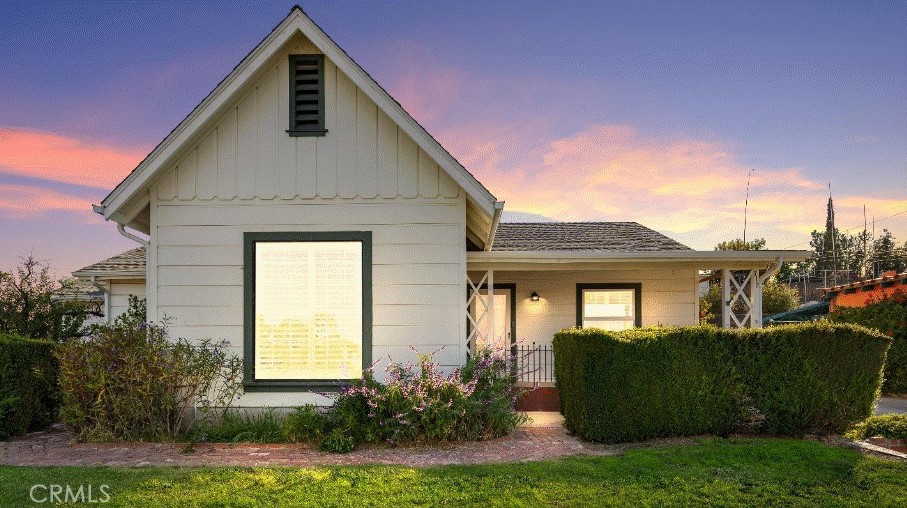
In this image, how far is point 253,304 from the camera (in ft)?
28.8

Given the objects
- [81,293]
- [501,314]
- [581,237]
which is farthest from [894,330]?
[81,293]

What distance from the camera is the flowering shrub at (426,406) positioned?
779cm

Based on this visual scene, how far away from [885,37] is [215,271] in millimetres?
14710

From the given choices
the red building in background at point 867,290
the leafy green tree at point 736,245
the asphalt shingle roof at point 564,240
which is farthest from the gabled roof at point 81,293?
the leafy green tree at point 736,245

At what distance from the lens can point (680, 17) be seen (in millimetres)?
12305

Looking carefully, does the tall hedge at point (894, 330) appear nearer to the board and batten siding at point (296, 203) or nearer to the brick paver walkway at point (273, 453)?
the brick paver walkway at point (273, 453)

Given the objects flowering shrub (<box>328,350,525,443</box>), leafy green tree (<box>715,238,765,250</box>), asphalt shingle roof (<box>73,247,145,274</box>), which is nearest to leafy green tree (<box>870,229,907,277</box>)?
leafy green tree (<box>715,238,765,250</box>)

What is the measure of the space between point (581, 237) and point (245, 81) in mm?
8878

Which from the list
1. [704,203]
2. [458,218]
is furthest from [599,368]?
[704,203]

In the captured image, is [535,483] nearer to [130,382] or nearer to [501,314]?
[130,382]

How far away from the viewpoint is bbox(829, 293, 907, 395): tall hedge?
45.0 feet

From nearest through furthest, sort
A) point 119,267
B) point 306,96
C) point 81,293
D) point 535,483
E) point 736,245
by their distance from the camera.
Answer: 1. point 535,483
2. point 306,96
3. point 119,267
4. point 81,293
5. point 736,245

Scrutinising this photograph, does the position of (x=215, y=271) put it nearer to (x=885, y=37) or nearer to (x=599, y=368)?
(x=599, y=368)

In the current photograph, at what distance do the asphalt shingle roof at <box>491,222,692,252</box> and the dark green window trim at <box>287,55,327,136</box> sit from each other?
15.8 ft
